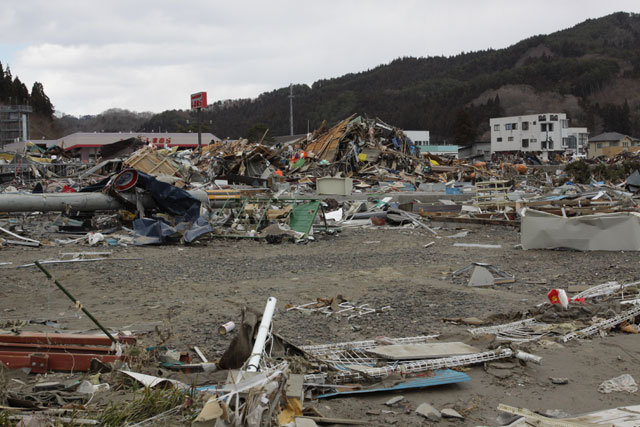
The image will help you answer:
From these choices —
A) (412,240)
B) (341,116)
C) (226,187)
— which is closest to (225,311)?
(412,240)

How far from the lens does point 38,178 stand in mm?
24500

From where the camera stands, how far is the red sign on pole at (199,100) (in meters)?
37.6

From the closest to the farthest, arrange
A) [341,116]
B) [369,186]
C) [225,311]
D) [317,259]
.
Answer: [225,311]
[317,259]
[369,186]
[341,116]

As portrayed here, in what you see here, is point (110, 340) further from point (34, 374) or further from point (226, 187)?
point (226, 187)

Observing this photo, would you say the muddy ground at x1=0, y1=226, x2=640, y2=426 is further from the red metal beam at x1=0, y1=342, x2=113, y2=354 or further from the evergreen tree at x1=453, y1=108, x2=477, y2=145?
the evergreen tree at x1=453, y1=108, x2=477, y2=145

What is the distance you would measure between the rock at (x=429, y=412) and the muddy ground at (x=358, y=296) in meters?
0.05

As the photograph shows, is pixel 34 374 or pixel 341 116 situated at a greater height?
pixel 341 116

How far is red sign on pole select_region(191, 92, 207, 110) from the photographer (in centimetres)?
3762

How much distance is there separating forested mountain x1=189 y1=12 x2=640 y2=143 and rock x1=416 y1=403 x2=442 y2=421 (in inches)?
3412

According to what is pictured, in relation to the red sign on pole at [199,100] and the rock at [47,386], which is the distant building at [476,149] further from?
the rock at [47,386]

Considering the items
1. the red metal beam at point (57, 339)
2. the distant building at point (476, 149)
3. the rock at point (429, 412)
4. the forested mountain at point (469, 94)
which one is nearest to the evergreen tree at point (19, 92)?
the forested mountain at point (469, 94)

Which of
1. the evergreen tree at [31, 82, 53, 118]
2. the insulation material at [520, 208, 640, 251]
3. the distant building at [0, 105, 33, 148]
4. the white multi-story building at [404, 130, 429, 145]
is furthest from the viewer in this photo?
the evergreen tree at [31, 82, 53, 118]

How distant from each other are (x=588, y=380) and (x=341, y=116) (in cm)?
10218

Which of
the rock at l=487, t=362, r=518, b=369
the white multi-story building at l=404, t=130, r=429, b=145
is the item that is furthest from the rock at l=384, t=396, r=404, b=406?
the white multi-story building at l=404, t=130, r=429, b=145
